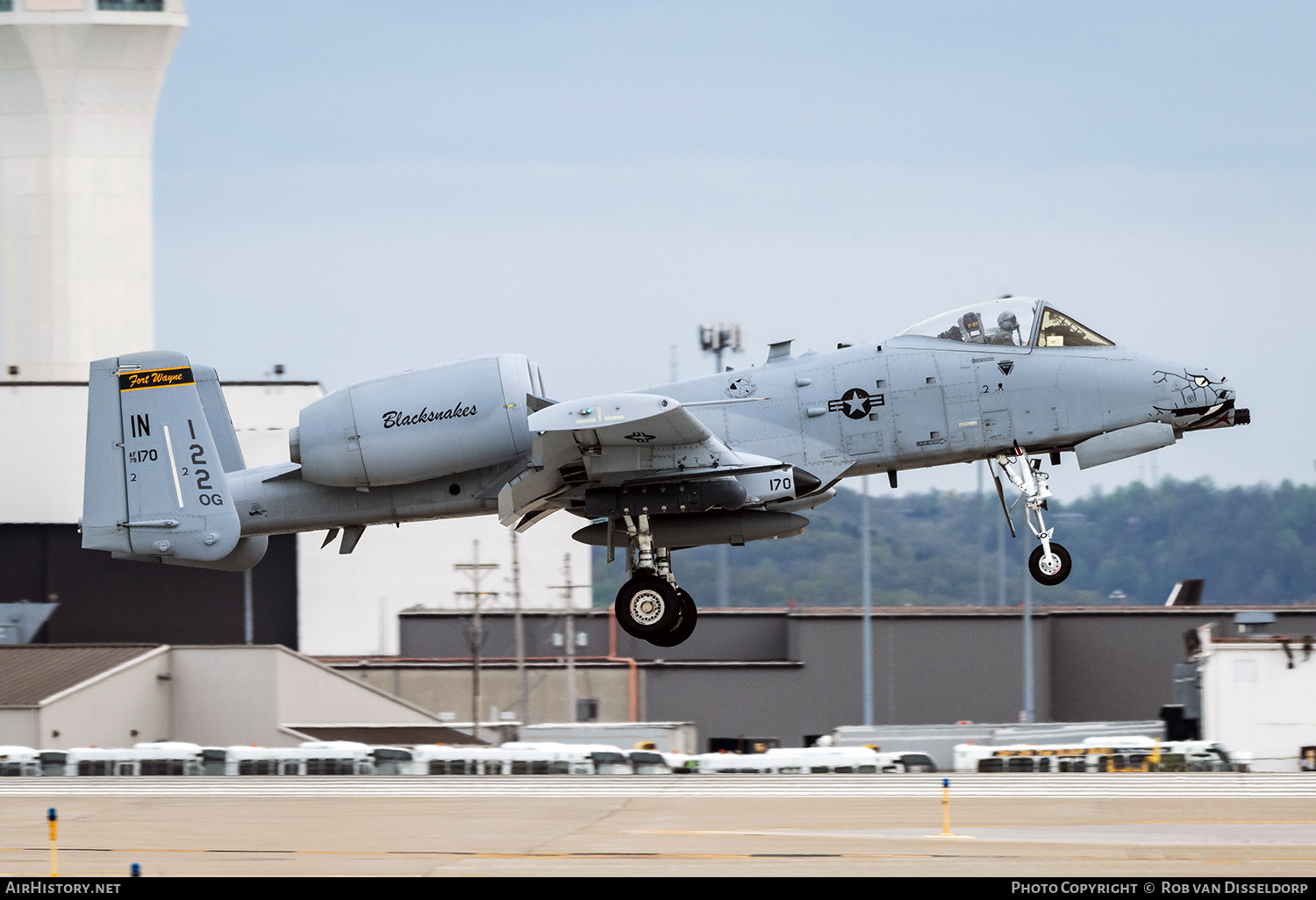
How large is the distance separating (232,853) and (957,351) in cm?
1377

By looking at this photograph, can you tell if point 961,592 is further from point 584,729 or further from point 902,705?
point 584,729

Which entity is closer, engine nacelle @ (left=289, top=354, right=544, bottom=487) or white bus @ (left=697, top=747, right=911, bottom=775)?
engine nacelle @ (left=289, top=354, right=544, bottom=487)

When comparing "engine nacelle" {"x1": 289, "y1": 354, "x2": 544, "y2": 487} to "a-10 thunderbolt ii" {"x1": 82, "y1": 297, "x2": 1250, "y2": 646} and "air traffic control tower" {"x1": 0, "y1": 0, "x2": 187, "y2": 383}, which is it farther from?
"air traffic control tower" {"x1": 0, "y1": 0, "x2": 187, "y2": 383}

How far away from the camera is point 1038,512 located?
24.2 metres

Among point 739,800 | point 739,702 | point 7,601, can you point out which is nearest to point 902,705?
point 739,702

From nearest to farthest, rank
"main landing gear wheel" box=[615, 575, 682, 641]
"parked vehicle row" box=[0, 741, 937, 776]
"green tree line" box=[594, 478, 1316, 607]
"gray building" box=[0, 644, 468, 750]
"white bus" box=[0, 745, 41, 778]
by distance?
"main landing gear wheel" box=[615, 575, 682, 641]
"parked vehicle row" box=[0, 741, 937, 776]
"white bus" box=[0, 745, 41, 778]
"gray building" box=[0, 644, 468, 750]
"green tree line" box=[594, 478, 1316, 607]

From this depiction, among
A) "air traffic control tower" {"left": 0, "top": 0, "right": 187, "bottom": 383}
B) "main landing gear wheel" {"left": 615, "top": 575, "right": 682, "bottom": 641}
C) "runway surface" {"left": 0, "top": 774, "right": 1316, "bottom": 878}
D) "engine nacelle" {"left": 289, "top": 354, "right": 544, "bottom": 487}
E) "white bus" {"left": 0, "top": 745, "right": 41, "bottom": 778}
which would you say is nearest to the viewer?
"engine nacelle" {"left": 289, "top": 354, "right": 544, "bottom": 487}

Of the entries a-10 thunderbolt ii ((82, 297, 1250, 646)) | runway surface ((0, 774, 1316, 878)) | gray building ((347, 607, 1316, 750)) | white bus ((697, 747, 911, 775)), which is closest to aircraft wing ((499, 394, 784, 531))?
a-10 thunderbolt ii ((82, 297, 1250, 646))

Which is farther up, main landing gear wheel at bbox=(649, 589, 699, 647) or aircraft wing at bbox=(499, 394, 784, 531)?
aircraft wing at bbox=(499, 394, 784, 531)

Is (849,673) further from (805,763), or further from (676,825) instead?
(676,825)

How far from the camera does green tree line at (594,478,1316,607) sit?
13688 cm

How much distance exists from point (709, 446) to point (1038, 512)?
463 cm

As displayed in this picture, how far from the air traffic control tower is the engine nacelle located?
A: 73.7 m
